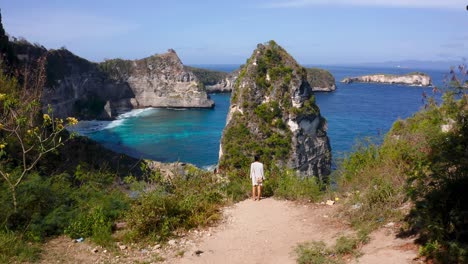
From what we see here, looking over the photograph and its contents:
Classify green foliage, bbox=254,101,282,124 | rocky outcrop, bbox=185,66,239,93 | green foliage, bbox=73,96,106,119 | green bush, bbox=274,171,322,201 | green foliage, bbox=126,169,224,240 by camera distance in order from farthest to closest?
rocky outcrop, bbox=185,66,239,93 < green foliage, bbox=73,96,106,119 < green foliage, bbox=254,101,282,124 < green bush, bbox=274,171,322,201 < green foliage, bbox=126,169,224,240

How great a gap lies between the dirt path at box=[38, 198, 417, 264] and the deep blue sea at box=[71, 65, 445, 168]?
40.7 m

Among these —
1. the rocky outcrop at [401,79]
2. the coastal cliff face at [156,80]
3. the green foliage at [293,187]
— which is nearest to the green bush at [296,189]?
the green foliage at [293,187]

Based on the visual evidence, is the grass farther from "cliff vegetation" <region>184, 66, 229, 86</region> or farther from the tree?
"cliff vegetation" <region>184, 66, 229, 86</region>

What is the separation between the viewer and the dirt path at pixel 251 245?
5.92 meters

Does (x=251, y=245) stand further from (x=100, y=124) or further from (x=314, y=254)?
(x=100, y=124)

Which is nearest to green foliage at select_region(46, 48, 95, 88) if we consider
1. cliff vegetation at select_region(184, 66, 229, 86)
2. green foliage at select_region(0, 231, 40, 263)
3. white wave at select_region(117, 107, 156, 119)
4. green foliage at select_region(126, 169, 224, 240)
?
white wave at select_region(117, 107, 156, 119)

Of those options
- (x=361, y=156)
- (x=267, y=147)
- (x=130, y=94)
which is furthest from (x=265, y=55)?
(x=130, y=94)

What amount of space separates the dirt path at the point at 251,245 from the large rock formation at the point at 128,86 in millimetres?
92948

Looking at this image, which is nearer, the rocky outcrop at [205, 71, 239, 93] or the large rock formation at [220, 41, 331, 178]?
the large rock formation at [220, 41, 331, 178]

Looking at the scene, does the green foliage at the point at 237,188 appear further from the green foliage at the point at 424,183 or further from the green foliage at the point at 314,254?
the green foliage at the point at 314,254

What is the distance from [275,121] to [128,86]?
84451mm

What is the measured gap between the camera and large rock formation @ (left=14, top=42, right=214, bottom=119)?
9731cm

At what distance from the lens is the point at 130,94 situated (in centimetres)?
12006

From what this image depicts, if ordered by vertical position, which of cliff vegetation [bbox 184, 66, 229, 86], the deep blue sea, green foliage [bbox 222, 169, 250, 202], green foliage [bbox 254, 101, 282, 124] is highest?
cliff vegetation [bbox 184, 66, 229, 86]
